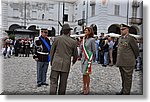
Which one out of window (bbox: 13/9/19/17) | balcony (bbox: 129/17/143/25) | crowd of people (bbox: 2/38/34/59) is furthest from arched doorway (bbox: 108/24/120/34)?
window (bbox: 13/9/19/17)

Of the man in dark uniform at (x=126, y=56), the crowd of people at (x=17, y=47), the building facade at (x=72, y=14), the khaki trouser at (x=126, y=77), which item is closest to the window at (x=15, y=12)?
the building facade at (x=72, y=14)

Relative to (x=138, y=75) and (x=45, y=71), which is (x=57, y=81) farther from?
(x=138, y=75)

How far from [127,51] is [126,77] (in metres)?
0.29

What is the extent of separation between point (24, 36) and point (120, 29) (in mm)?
1024

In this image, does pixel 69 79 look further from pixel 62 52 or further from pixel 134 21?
pixel 134 21

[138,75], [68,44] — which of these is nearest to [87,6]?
[68,44]

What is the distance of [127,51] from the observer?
2.84 m

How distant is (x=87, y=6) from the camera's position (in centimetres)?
283

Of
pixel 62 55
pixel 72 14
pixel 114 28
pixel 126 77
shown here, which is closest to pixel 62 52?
pixel 62 55

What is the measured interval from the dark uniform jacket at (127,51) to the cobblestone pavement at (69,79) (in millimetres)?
→ 117

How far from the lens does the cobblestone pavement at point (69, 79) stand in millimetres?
2738

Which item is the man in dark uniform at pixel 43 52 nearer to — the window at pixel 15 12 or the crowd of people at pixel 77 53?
the crowd of people at pixel 77 53

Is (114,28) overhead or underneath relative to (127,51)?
overhead

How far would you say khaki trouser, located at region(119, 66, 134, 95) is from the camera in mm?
2881
